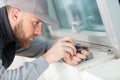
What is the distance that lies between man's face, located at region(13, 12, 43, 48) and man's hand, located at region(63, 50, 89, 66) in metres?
0.20

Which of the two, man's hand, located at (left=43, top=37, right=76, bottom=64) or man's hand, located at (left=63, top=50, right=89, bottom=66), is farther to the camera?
man's hand, located at (left=63, top=50, right=89, bottom=66)

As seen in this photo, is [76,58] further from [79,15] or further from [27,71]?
[79,15]

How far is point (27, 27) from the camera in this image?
102 cm

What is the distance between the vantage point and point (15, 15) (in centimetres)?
101

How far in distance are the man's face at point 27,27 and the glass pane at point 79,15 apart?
0.34 metres

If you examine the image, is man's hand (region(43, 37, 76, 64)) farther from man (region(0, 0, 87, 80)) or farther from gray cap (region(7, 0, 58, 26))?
gray cap (region(7, 0, 58, 26))

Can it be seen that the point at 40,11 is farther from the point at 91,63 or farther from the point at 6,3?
the point at 91,63

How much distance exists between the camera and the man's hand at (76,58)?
109 cm

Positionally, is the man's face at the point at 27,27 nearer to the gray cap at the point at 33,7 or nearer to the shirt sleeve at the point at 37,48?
the gray cap at the point at 33,7

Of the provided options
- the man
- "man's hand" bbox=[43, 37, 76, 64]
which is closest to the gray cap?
the man

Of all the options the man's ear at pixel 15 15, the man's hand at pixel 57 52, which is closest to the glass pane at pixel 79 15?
the man's hand at pixel 57 52

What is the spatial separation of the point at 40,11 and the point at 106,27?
33 cm

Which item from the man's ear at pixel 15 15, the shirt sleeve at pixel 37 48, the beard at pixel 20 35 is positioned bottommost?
the shirt sleeve at pixel 37 48

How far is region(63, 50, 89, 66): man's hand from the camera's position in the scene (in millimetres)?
1091
